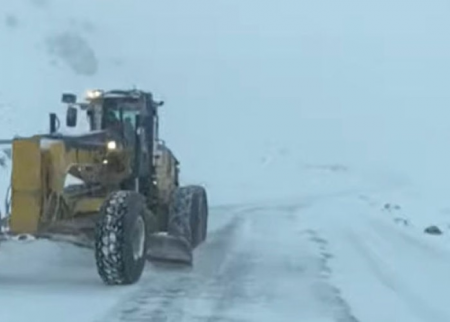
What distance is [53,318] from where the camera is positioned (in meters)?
11.1

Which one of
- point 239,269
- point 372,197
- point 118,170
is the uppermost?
point 118,170

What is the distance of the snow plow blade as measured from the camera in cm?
1521

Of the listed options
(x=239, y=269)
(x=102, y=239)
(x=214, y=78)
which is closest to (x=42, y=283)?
(x=102, y=239)

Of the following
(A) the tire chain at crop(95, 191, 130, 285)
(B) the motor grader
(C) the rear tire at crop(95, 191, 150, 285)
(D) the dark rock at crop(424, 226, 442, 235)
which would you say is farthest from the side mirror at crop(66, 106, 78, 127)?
(D) the dark rock at crop(424, 226, 442, 235)

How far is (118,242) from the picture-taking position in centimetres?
1341

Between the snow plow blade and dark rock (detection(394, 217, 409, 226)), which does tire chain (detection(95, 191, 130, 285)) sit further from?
dark rock (detection(394, 217, 409, 226))

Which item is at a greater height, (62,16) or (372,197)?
(62,16)

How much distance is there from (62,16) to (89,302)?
60097mm

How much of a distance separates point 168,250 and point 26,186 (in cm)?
233

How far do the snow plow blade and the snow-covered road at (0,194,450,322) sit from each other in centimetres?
15

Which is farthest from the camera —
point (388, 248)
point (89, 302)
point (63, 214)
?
point (388, 248)

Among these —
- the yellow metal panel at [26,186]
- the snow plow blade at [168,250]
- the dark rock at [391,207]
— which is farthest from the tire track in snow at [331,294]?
the dark rock at [391,207]

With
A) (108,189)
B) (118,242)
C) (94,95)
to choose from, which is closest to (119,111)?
(94,95)

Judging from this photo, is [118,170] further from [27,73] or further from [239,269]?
[27,73]
